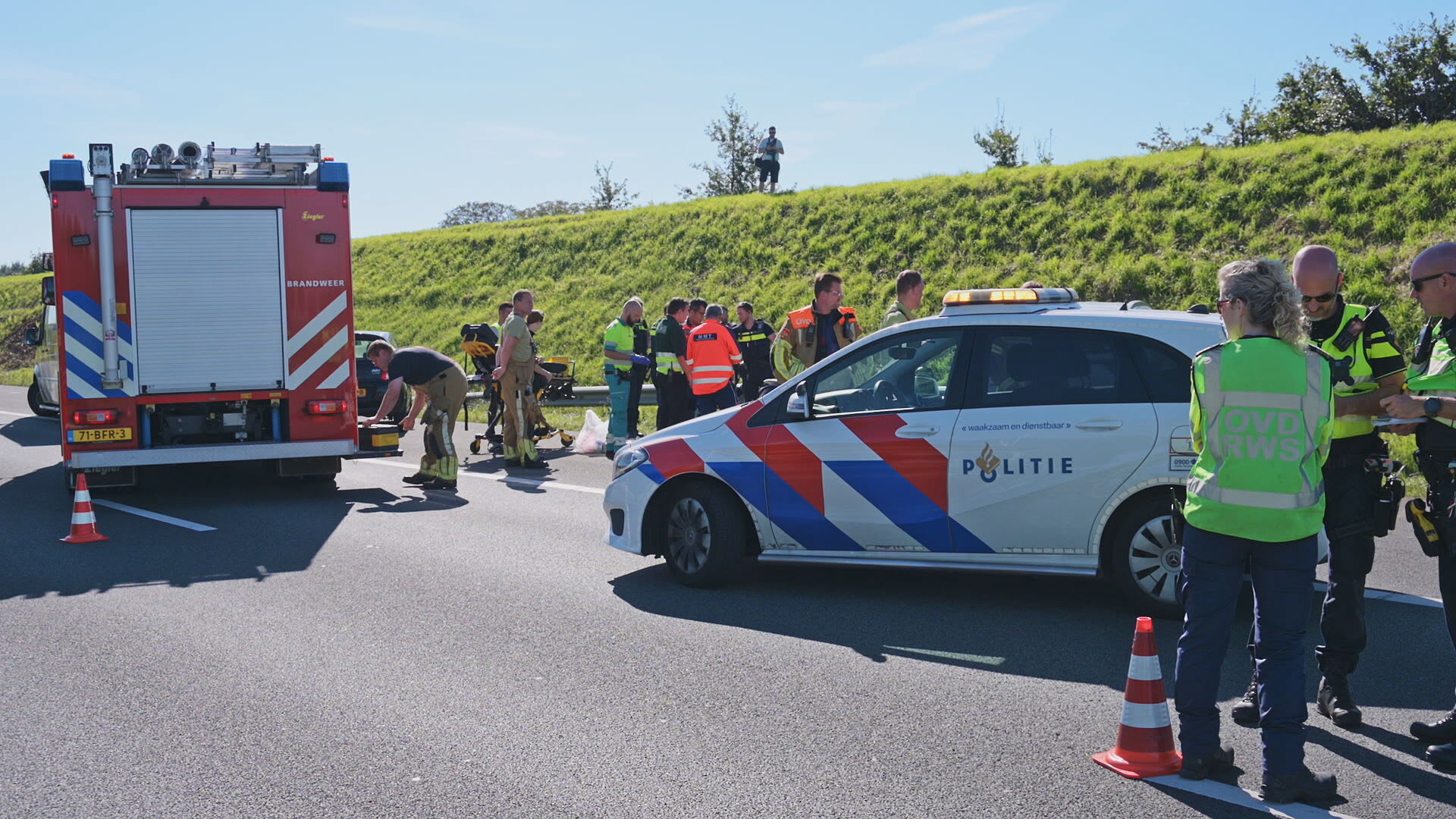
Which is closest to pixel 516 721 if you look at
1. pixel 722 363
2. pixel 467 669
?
pixel 467 669

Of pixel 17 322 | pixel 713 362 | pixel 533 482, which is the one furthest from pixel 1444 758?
pixel 17 322

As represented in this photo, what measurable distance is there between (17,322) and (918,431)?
50348 mm

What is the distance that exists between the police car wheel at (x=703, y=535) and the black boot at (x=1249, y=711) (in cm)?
308

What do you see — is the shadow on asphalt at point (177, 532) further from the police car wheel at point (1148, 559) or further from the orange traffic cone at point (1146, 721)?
the orange traffic cone at point (1146, 721)

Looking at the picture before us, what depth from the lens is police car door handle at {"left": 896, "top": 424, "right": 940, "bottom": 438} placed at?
6965 millimetres

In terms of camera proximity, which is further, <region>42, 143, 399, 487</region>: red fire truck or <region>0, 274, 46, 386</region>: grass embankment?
<region>0, 274, 46, 386</region>: grass embankment

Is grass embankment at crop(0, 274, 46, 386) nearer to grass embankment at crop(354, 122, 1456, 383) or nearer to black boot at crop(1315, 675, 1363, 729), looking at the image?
grass embankment at crop(354, 122, 1456, 383)

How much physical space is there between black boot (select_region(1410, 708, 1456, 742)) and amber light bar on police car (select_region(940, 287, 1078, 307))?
119 inches

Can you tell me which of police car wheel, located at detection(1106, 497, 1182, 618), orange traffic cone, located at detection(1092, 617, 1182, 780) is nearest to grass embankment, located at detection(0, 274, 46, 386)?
police car wheel, located at detection(1106, 497, 1182, 618)

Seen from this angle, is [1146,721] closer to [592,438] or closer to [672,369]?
[672,369]

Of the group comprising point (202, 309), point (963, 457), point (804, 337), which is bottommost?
point (963, 457)

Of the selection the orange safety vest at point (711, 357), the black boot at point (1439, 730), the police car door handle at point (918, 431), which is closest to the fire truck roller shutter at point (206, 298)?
the orange safety vest at point (711, 357)

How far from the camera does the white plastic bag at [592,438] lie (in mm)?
15008

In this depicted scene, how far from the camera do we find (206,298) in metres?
11.5
